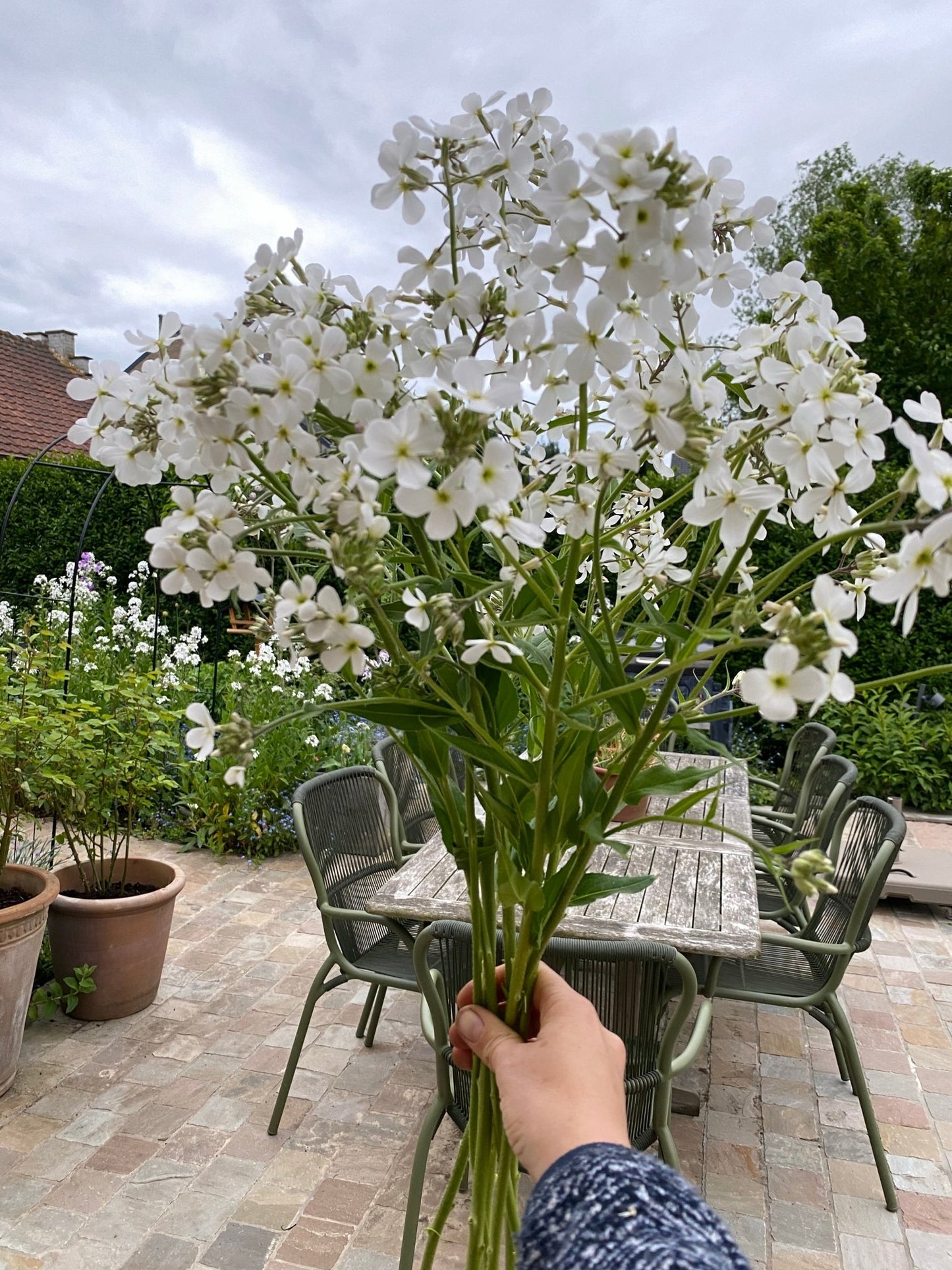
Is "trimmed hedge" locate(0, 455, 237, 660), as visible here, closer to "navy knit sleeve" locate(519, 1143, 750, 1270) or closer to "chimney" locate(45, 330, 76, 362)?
"navy knit sleeve" locate(519, 1143, 750, 1270)

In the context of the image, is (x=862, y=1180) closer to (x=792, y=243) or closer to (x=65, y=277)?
(x=792, y=243)

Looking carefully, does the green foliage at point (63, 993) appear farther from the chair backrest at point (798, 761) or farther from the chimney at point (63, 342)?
the chimney at point (63, 342)

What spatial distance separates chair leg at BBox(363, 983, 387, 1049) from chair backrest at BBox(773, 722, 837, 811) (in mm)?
1728

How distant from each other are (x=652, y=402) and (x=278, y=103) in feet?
3.37

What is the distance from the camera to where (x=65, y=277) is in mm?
20594

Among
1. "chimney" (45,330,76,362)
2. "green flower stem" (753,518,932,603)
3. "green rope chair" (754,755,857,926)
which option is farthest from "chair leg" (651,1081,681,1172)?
"chimney" (45,330,76,362)

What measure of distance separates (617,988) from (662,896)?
0.59m

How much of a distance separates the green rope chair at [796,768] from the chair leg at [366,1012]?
1.68 meters

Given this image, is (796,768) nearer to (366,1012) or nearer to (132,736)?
(366,1012)

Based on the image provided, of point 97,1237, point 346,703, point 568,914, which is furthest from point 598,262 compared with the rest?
point 97,1237

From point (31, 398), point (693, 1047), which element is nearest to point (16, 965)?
point (693, 1047)

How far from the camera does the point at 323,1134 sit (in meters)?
2.41

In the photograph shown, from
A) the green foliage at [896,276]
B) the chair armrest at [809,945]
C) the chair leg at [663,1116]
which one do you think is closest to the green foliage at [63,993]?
the chair leg at [663,1116]

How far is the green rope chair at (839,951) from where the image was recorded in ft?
7.17
